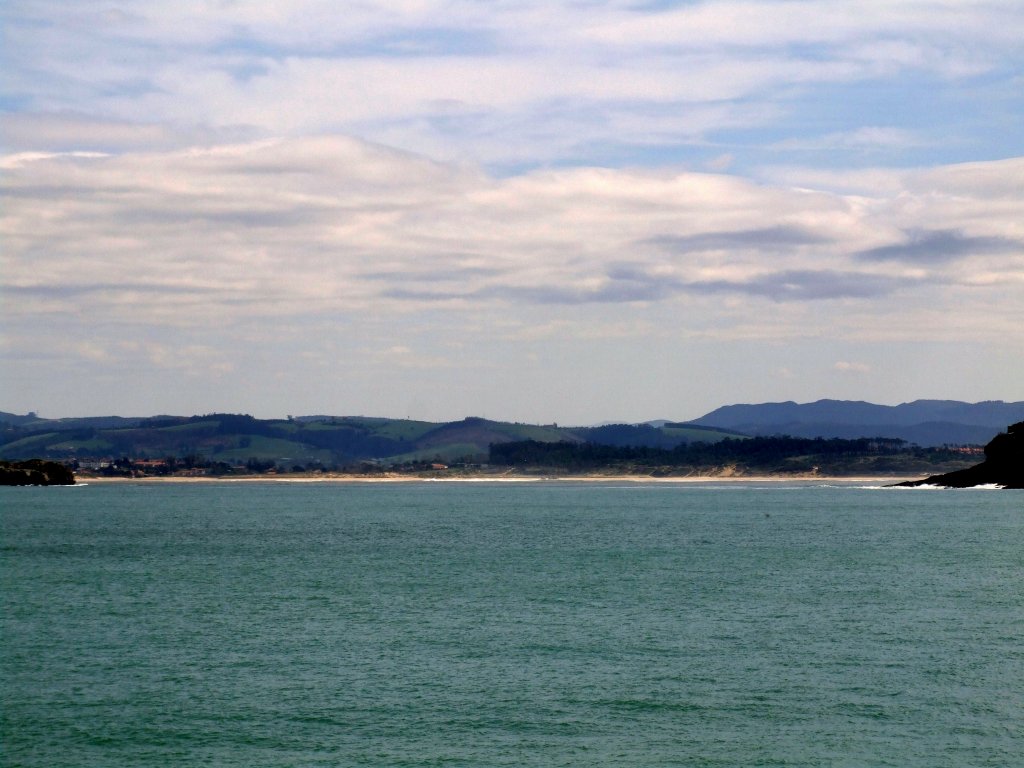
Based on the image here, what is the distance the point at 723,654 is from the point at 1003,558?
58386 mm

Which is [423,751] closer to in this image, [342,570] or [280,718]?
[280,718]

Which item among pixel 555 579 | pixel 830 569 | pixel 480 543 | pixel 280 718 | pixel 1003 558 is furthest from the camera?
pixel 480 543

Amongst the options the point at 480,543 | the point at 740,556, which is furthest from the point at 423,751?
the point at 480,543

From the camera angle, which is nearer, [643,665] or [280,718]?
[280,718]

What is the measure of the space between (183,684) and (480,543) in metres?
79.3

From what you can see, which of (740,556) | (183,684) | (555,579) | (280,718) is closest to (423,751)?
(280,718)

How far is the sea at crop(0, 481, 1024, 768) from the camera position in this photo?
40.9 m

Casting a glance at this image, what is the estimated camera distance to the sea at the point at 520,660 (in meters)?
40.9

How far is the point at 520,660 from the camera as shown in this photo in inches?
2160

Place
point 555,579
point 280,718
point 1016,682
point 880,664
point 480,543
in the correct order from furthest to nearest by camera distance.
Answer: point 480,543 < point 555,579 < point 880,664 < point 1016,682 < point 280,718

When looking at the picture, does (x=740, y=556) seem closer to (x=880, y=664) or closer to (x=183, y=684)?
(x=880, y=664)

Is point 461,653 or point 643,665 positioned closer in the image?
point 643,665

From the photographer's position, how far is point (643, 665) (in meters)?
53.6

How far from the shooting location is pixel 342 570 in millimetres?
99500
